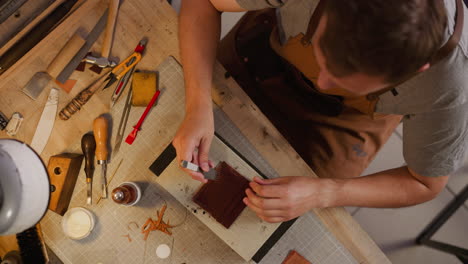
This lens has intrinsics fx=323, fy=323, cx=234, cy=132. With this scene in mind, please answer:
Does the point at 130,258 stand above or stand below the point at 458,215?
above

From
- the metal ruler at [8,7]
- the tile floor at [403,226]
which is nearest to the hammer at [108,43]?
the metal ruler at [8,7]

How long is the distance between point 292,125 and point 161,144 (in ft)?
1.67

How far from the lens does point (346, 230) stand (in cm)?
98

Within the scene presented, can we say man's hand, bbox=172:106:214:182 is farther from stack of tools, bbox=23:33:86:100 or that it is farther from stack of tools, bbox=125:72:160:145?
stack of tools, bbox=23:33:86:100

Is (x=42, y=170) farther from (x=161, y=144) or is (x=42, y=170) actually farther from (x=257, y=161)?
(x=257, y=161)

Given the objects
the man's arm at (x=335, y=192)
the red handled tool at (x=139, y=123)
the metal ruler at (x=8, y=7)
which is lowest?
the man's arm at (x=335, y=192)

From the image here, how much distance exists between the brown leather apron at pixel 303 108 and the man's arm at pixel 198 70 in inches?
8.2

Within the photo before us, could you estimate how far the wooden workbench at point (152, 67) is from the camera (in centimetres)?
97

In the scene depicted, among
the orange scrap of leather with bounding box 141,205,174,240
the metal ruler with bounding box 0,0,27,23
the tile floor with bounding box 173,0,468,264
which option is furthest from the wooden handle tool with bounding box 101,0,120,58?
the tile floor with bounding box 173,0,468,264

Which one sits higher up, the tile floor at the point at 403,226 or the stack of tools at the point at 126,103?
the stack of tools at the point at 126,103

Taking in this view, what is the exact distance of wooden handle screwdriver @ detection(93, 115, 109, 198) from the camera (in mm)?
944

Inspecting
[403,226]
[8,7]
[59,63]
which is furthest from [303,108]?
[403,226]

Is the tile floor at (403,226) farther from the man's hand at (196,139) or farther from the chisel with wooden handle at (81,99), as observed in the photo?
the chisel with wooden handle at (81,99)

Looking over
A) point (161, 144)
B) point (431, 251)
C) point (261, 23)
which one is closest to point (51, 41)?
point (161, 144)
